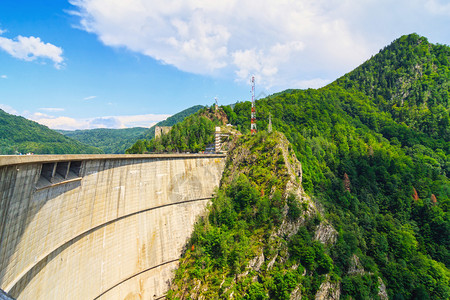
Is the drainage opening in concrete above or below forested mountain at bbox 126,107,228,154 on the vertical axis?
below

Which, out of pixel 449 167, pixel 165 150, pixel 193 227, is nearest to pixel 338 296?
pixel 193 227

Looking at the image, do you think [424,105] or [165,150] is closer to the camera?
[165,150]

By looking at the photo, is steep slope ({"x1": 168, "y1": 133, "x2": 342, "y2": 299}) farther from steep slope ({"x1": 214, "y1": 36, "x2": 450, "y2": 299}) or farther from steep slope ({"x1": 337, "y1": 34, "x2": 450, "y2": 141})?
steep slope ({"x1": 337, "y1": 34, "x2": 450, "y2": 141})

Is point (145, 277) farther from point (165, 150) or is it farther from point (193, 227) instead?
point (165, 150)

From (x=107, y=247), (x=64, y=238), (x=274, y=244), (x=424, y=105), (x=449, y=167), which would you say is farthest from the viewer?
(x=424, y=105)

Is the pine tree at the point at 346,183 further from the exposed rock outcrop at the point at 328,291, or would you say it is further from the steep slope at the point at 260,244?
the exposed rock outcrop at the point at 328,291

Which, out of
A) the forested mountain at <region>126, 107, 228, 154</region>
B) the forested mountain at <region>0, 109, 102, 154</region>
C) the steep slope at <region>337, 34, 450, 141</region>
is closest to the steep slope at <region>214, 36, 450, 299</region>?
the steep slope at <region>337, 34, 450, 141</region>
